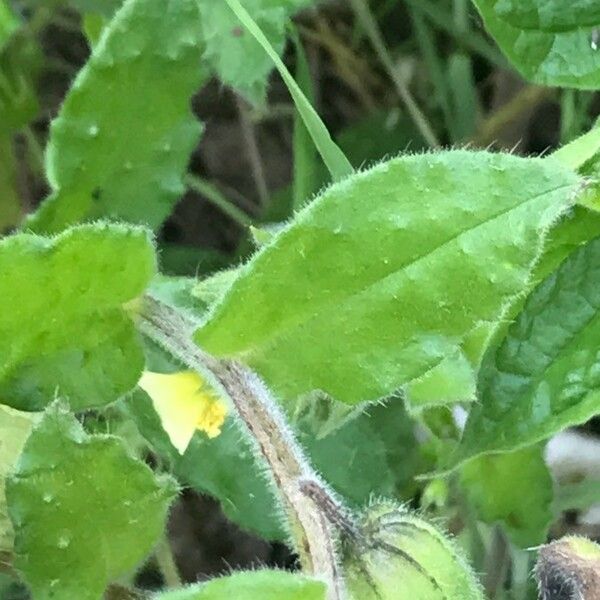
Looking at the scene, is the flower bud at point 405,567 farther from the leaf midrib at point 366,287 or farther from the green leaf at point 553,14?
the green leaf at point 553,14

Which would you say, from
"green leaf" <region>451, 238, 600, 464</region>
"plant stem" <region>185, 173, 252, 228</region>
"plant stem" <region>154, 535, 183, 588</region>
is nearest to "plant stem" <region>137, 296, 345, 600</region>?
"green leaf" <region>451, 238, 600, 464</region>

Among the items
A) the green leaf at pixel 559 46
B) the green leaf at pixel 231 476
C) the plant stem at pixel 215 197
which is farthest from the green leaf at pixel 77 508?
the plant stem at pixel 215 197

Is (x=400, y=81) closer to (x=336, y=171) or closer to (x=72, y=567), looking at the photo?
(x=336, y=171)

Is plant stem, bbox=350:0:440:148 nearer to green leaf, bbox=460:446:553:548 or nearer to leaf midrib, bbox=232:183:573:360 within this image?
green leaf, bbox=460:446:553:548

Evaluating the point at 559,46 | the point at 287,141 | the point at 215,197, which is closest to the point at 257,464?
the point at 559,46

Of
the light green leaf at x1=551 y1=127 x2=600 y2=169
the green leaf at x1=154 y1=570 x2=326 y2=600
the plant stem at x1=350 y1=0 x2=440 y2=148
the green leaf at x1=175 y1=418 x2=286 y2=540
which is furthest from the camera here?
the plant stem at x1=350 y1=0 x2=440 y2=148
